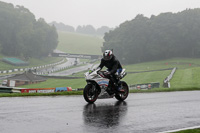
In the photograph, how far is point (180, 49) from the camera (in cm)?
11156

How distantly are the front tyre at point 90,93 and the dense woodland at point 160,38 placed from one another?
99.7m

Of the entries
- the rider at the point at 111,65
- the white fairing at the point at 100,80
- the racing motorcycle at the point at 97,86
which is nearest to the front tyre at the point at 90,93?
the racing motorcycle at the point at 97,86

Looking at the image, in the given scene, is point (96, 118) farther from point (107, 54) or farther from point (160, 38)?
point (160, 38)

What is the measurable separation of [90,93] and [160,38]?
101717mm

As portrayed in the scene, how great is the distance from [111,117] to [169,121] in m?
1.69

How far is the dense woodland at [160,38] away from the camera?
4286 inches

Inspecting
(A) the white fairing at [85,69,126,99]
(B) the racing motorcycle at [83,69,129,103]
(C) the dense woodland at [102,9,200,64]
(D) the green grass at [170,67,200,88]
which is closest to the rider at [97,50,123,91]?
(B) the racing motorcycle at [83,69,129,103]

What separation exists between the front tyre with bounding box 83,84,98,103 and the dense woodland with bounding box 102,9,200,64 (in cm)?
9968

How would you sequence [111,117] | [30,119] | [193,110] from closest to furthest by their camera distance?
[30,119], [111,117], [193,110]

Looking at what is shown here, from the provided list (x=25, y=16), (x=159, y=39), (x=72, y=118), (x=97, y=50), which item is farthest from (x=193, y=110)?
(x=97, y=50)

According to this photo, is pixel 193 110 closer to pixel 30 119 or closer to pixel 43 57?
pixel 30 119

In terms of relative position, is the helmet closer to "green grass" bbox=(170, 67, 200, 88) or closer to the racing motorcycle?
the racing motorcycle

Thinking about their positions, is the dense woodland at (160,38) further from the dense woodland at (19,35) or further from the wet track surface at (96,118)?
the wet track surface at (96,118)

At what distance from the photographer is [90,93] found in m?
11.5
